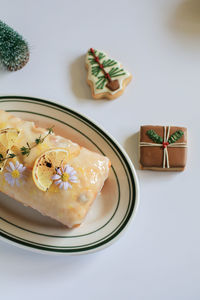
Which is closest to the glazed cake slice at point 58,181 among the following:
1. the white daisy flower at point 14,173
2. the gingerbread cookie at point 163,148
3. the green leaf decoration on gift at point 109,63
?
the white daisy flower at point 14,173

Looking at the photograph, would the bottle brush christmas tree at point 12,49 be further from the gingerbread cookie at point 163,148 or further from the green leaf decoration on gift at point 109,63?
the gingerbread cookie at point 163,148

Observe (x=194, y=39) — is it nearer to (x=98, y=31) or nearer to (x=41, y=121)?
(x=98, y=31)

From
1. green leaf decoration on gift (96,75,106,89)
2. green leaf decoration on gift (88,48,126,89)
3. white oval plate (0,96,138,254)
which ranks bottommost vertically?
white oval plate (0,96,138,254)

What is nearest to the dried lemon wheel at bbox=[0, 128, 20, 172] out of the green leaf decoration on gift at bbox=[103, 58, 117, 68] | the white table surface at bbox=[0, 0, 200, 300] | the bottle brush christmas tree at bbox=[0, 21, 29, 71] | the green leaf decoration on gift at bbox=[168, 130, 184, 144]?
the white table surface at bbox=[0, 0, 200, 300]

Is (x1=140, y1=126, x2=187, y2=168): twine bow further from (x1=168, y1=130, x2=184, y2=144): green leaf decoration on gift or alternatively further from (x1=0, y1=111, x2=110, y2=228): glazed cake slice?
(x1=0, y1=111, x2=110, y2=228): glazed cake slice

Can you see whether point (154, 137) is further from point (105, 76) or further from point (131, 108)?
point (105, 76)

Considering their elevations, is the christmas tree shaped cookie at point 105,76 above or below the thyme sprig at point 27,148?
above

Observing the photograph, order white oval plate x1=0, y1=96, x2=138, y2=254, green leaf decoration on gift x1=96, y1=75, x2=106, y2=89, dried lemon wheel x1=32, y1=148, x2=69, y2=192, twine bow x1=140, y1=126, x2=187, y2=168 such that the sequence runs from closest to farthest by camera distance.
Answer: dried lemon wheel x1=32, y1=148, x2=69, y2=192 < white oval plate x1=0, y1=96, x2=138, y2=254 < twine bow x1=140, y1=126, x2=187, y2=168 < green leaf decoration on gift x1=96, y1=75, x2=106, y2=89

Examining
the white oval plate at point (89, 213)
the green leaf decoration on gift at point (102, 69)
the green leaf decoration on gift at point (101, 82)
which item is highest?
the green leaf decoration on gift at point (102, 69)

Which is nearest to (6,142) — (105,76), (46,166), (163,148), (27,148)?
(27,148)
